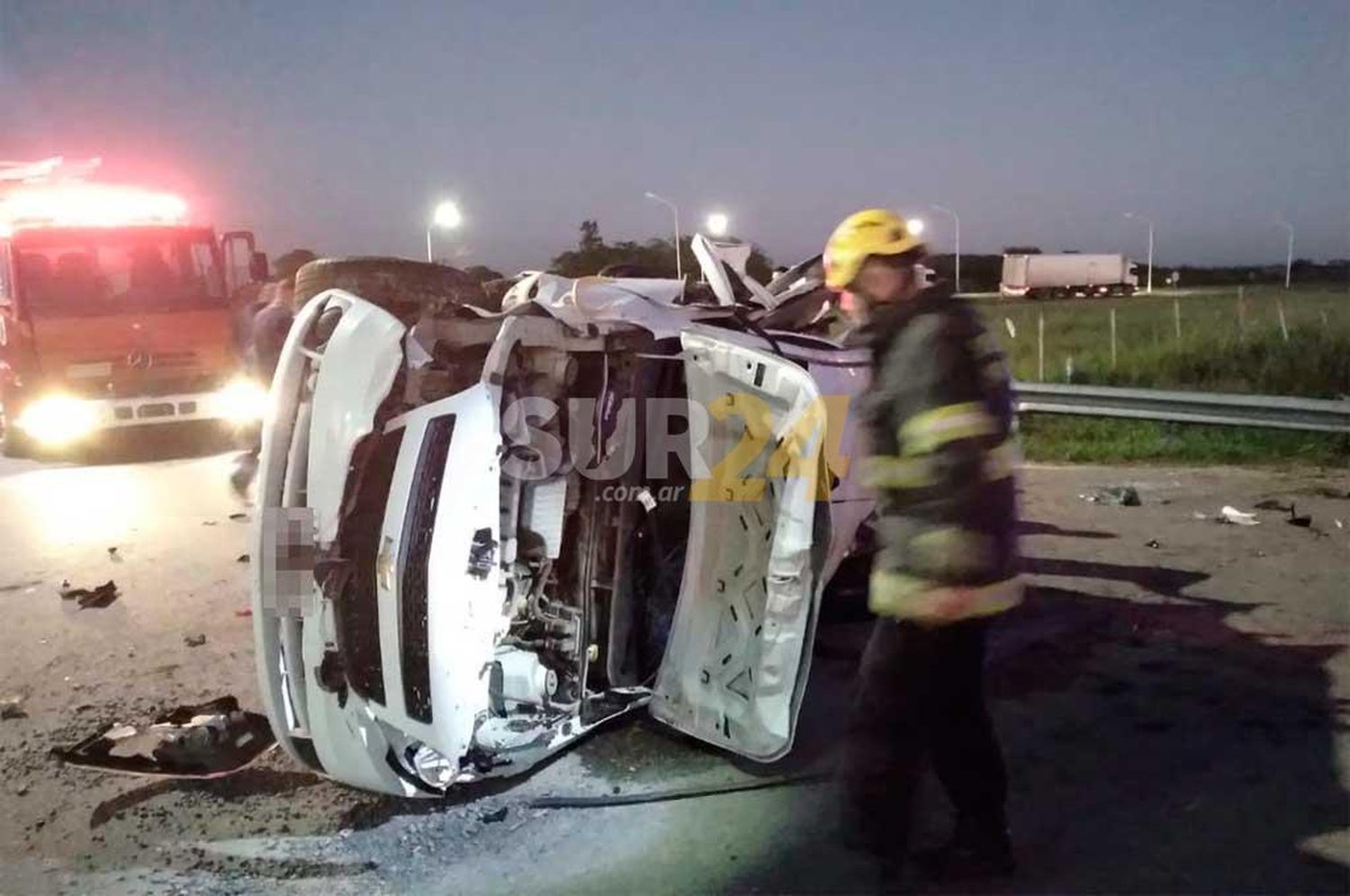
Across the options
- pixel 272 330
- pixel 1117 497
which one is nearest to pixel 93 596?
pixel 272 330

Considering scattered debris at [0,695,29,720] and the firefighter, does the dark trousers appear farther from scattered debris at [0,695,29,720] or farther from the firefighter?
scattered debris at [0,695,29,720]

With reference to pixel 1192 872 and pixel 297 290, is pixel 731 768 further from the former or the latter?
pixel 297 290

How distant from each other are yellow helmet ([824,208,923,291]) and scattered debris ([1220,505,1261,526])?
536 cm

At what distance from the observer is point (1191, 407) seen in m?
9.97

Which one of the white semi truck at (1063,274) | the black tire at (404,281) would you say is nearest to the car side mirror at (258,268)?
the black tire at (404,281)

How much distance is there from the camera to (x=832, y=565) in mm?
4223

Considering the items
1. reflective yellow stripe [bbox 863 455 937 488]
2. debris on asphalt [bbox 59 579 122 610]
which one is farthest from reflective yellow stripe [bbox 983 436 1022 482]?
debris on asphalt [bbox 59 579 122 610]

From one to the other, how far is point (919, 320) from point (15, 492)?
9.60 m

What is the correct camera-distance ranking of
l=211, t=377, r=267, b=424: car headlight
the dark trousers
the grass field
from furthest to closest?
1. l=211, t=377, r=267, b=424: car headlight
2. the grass field
3. the dark trousers

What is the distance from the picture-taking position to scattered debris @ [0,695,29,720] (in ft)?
16.3

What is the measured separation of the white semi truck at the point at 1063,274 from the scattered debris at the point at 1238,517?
54098 mm

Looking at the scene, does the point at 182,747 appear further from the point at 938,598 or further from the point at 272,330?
the point at 272,330

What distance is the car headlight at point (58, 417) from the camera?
11.2 m

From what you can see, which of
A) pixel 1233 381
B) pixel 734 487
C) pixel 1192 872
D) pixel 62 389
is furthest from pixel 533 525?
pixel 1233 381
